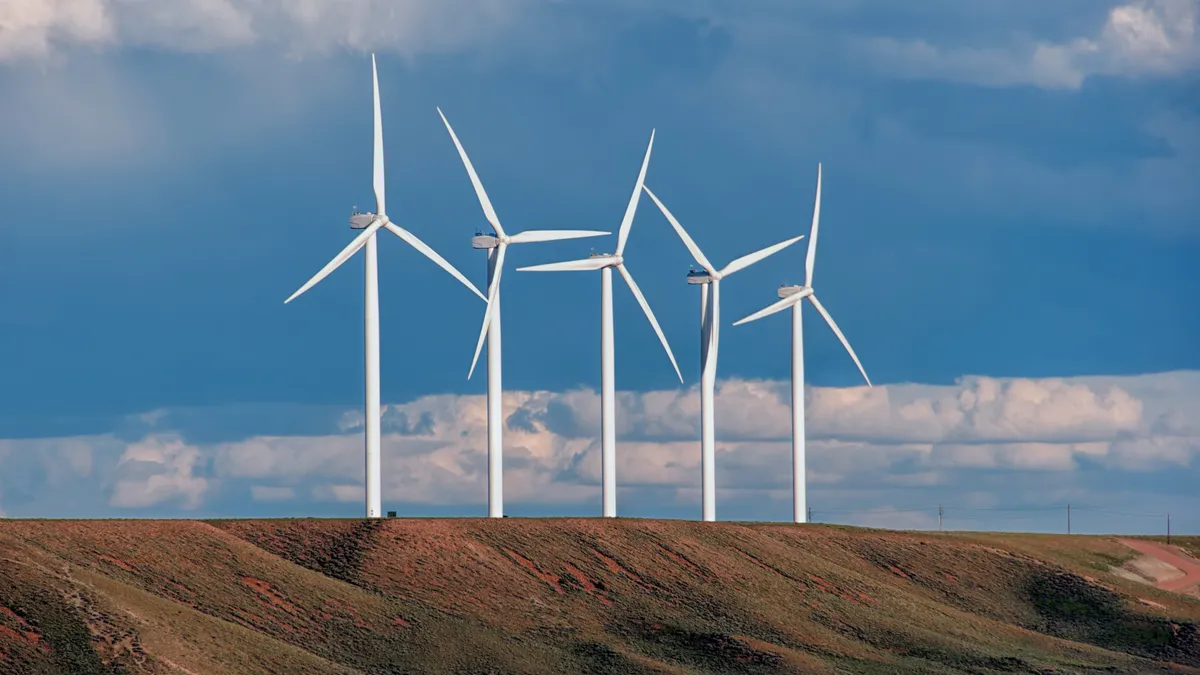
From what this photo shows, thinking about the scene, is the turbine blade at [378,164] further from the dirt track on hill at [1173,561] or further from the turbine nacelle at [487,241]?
the dirt track on hill at [1173,561]

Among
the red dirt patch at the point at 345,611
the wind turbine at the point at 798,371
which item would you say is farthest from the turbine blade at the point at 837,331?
the red dirt patch at the point at 345,611

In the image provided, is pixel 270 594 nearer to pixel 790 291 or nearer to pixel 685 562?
pixel 685 562

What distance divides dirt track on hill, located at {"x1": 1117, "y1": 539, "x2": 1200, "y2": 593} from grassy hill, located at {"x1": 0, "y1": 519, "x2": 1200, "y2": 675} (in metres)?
6.30

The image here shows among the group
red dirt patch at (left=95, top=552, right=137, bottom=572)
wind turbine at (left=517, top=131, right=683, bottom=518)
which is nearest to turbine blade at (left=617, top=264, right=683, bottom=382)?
wind turbine at (left=517, top=131, right=683, bottom=518)

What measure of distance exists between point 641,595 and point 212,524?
2789 centimetres

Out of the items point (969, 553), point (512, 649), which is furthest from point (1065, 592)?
point (512, 649)

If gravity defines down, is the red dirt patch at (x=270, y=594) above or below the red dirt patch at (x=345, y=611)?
above

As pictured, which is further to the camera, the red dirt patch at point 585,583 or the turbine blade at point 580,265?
the turbine blade at point 580,265

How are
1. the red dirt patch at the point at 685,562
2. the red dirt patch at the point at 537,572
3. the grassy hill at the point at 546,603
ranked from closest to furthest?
1. the grassy hill at the point at 546,603
2. the red dirt patch at the point at 537,572
3. the red dirt patch at the point at 685,562

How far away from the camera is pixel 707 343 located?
141750 millimetres

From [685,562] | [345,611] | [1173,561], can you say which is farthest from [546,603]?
[1173,561]

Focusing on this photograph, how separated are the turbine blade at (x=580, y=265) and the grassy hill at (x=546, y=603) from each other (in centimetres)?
2037

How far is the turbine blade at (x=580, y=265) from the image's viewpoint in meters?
131

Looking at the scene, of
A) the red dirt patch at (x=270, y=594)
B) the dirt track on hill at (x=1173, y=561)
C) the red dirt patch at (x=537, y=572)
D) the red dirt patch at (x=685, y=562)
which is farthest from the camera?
the dirt track on hill at (x=1173, y=561)
